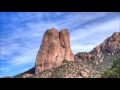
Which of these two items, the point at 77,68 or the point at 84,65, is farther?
the point at 84,65
